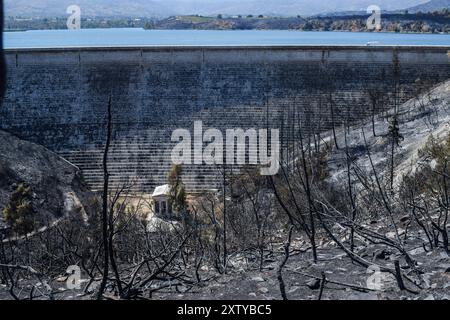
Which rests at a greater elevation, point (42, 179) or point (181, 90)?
point (181, 90)

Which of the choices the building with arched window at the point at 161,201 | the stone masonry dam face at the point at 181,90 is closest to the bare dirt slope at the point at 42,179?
the stone masonry dam face at the point at 181,90

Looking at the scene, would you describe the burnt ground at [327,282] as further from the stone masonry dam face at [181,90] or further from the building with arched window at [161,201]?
the stone masonry dam face at [181,90]

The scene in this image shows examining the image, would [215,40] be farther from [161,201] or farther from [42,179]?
[161,201]

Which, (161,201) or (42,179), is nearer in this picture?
(161,201)

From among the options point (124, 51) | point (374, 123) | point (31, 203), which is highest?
point (124, 51)

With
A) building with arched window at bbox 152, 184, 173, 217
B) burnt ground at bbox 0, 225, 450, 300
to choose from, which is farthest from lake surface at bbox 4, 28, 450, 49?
burnt ground at bbox 0, 225, 450, 300

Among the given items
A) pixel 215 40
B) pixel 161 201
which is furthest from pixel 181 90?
pixel 215 40
